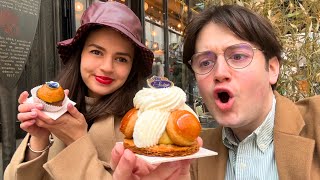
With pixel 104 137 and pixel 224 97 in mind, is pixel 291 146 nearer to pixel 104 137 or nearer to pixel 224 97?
pixel 224 97

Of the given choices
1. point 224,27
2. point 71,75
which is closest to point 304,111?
point 224,27

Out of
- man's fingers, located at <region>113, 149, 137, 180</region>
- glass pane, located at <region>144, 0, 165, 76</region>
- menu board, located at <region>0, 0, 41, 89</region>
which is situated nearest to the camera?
man's fingers, located at <region>113, 149, 137, 180</region>

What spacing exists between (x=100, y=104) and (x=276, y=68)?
3.50ft

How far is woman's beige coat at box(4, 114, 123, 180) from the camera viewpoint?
190cm

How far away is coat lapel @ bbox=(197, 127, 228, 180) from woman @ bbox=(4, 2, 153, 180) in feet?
1.72

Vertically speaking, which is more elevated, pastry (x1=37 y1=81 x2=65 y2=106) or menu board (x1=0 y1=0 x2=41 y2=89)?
menu board (x1=0 y1=0 x2=41 y2=89)

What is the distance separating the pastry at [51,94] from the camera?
1.98 meters

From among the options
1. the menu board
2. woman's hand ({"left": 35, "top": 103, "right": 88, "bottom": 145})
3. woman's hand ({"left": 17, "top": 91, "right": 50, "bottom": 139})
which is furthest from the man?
the menu board

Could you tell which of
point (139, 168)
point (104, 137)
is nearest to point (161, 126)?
point (139, 168)

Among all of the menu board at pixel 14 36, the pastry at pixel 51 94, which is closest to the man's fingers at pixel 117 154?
the pastry at pixel 51 94

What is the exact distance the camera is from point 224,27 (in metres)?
1.94

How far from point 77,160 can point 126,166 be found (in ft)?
1.64

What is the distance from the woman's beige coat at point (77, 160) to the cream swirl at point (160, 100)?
1.28ft

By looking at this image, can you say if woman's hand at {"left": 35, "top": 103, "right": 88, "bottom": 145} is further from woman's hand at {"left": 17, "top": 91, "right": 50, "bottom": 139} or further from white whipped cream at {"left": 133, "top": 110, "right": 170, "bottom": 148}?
white whipped cream at {"left": 133, "top": 110, "right": 170, "bottom": 148}
